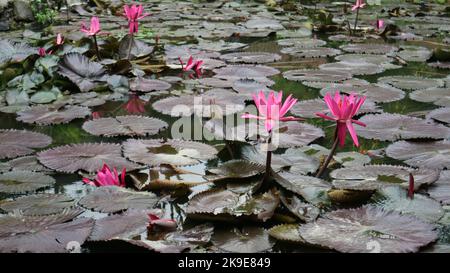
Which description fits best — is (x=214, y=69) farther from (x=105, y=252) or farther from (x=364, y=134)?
(x=105, y=252)

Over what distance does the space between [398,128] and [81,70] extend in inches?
69.8

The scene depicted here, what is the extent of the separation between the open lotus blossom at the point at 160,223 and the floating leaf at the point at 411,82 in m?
1.93

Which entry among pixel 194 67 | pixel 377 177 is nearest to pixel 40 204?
pixel 377 177

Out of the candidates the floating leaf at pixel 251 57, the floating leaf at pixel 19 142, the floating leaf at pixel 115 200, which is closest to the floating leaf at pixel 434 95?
the floating leaf at pixel 251 57

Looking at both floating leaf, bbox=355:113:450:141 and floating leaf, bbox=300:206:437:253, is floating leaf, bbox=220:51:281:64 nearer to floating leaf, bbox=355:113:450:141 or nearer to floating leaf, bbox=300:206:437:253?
floating leaf, bbox=355:113:450:141

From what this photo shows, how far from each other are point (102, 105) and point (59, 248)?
1.47 meters

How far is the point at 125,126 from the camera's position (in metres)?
2.26

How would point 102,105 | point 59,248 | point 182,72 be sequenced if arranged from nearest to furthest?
1. point 59,248
2. point 102,105
3. point 182,72

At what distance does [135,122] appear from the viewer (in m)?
2.30

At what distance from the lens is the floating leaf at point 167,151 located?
73.8 inches

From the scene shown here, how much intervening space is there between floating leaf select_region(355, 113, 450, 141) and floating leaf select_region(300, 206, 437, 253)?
2.44ft

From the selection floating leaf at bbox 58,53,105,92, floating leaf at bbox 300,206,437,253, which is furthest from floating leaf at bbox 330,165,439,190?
floating leaf at bbox 58,53,105,92

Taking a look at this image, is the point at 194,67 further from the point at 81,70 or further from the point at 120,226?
the point at 120,226

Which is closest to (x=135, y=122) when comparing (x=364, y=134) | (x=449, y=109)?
(x=364, y=134)
